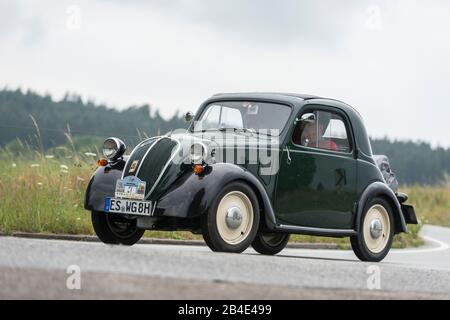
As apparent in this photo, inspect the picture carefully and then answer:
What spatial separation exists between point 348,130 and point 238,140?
2144mm

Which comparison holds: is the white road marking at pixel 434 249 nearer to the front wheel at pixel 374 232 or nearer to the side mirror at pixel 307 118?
the front wheel at pixel 374 232

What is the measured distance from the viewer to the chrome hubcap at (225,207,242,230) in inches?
436

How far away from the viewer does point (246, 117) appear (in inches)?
499

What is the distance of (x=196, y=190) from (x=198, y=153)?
0.47 meters

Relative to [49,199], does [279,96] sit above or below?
above

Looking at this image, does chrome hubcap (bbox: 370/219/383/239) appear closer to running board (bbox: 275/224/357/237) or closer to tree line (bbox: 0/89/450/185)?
running board (bbox: 275/224/357/237)

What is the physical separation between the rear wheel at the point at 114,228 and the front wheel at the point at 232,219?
169 centimetres

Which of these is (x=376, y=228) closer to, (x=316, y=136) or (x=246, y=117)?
(x=316, y=136)

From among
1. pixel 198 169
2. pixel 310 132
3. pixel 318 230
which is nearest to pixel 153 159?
pixel 198 169

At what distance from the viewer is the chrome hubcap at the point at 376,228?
13406 millimetres

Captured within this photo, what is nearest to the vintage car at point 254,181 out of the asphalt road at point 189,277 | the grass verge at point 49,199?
the asphalt road at point 189,277
